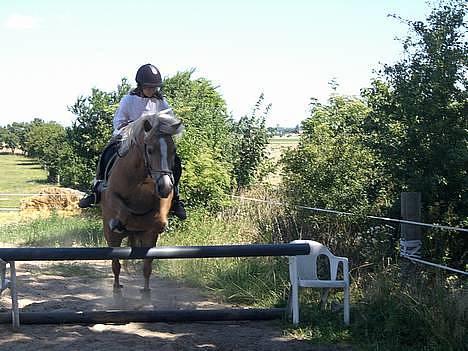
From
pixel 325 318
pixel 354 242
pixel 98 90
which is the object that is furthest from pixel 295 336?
pixel 98 90

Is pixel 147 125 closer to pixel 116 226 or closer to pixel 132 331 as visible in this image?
pixel 116 226

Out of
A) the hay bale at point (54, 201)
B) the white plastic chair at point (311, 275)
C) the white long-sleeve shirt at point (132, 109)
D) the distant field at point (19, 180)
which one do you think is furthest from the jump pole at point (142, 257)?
the distant field at point (19, 180)

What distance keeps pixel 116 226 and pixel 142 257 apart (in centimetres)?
87

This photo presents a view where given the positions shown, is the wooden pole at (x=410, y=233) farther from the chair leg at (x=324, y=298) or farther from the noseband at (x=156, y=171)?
the noseband at (x=156, y=171)

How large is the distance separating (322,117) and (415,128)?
4052 mm

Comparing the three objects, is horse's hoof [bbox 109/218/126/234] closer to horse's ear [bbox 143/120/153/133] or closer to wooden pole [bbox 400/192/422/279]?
horse's ear [bbox 143/120/153/133]

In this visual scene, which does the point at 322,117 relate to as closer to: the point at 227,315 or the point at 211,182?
the point at 211,182

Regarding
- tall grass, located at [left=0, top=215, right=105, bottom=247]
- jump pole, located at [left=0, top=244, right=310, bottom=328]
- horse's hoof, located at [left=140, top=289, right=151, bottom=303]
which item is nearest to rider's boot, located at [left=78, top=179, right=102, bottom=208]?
horse's hoof, located at [left=140, top=289, right=151, bottom=303]

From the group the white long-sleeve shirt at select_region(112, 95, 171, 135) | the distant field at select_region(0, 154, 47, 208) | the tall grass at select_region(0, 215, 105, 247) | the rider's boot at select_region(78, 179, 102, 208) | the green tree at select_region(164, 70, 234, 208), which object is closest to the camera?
the white long-sleeve shirt at select_region(112, 95, 171, 135)

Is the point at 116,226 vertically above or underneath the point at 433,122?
underneath

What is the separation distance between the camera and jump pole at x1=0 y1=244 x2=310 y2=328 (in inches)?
257

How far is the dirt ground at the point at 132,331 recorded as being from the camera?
604cm

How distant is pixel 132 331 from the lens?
6641mm

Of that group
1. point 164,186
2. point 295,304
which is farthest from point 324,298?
point 164,186
